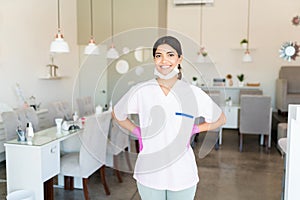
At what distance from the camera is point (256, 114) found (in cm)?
523

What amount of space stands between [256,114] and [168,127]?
429 centimetres

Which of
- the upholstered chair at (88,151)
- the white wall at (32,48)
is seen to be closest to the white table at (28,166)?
the upholstered chair at (88,151)

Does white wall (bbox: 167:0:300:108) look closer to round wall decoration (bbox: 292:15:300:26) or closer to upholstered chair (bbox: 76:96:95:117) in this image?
round wall decoration (bbox: 292:15:300:26)

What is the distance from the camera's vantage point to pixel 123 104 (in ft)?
4.66

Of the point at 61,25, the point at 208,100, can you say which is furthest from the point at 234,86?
the point at 208,100

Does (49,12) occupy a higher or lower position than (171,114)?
higher

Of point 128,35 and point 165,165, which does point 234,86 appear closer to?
point 128,35

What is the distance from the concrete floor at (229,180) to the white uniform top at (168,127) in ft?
4.50

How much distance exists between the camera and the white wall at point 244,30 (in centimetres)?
733

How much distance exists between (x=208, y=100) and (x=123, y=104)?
38 centimetres

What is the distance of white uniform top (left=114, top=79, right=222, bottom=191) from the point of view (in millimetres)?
1311

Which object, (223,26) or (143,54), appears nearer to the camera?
(143,54)

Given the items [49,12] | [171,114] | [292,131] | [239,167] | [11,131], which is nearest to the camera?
[171,114]

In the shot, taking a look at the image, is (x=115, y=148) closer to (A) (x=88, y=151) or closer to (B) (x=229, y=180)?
(A) (x=88, y=151)
